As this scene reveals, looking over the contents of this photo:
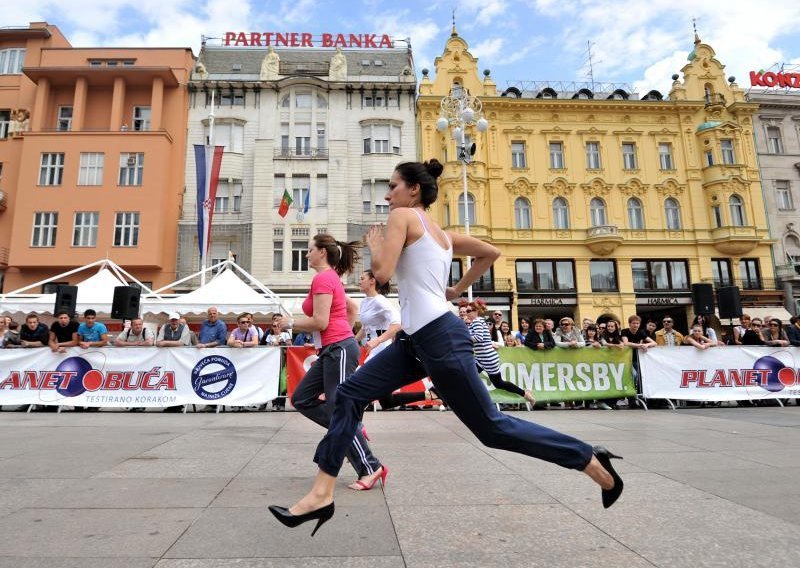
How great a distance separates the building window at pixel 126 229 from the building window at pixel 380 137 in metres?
13.2

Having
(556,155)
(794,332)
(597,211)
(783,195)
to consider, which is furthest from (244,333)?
(783,195)

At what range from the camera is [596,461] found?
254cm

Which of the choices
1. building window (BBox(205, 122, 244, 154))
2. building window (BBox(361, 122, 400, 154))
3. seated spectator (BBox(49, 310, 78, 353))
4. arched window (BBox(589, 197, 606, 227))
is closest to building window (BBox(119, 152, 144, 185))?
building window (BBox(205, 122, 244, 154))

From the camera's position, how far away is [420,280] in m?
2.59

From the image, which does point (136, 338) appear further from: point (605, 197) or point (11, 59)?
point (11, 59)

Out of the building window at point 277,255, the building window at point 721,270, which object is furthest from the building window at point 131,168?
the building window at point 721,270

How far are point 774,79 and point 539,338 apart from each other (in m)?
35.9

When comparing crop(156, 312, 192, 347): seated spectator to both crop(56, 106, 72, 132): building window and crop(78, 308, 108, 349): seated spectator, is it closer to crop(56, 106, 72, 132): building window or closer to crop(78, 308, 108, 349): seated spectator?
crop(78, 308, 108, 349): seated spectator

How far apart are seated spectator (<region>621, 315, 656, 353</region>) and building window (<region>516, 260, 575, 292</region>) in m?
19.5

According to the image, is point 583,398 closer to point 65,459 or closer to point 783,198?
point 65,459

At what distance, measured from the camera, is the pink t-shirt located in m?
3.84

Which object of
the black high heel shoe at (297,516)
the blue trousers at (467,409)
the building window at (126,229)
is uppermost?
the building window at (126,229)

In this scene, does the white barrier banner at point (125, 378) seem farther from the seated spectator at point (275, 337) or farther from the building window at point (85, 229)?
the building window at point (85, 229)

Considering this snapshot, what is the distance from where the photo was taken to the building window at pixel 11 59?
30.5 metres
